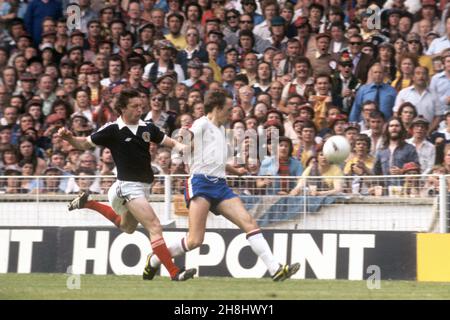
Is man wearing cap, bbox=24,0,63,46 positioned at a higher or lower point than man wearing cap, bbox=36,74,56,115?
higher

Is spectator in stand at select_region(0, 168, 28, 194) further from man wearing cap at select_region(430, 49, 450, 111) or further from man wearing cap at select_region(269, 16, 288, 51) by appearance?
man wearing cap at select_region(430, 49, 450, 111)

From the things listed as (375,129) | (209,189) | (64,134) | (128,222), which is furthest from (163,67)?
(64,134)

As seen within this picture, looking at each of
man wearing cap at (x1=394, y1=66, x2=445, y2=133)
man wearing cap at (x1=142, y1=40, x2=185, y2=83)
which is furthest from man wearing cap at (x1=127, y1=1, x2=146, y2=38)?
man wearing cap at (x1=394, y1=66, x2=445, y2=133)

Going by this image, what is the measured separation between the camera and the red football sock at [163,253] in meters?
14.0

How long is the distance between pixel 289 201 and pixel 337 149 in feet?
3.18

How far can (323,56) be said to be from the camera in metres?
19.5

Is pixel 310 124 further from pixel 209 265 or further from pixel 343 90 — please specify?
pixel 209 265

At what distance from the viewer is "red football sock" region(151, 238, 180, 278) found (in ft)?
46.1

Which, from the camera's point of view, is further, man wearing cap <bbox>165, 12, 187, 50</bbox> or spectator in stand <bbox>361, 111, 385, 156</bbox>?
man wearing cap <bbox>165, 12, 187, 50</bbox>

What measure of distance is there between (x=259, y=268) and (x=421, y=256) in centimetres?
221

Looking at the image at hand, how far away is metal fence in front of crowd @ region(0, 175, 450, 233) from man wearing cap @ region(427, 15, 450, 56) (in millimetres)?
3622

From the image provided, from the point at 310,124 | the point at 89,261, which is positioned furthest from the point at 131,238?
the point at 310,124

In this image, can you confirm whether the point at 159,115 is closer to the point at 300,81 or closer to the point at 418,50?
the point at 300,81

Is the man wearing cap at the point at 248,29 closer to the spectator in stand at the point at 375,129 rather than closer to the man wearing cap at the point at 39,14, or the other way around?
the spectator in stand at the point at 375,129
